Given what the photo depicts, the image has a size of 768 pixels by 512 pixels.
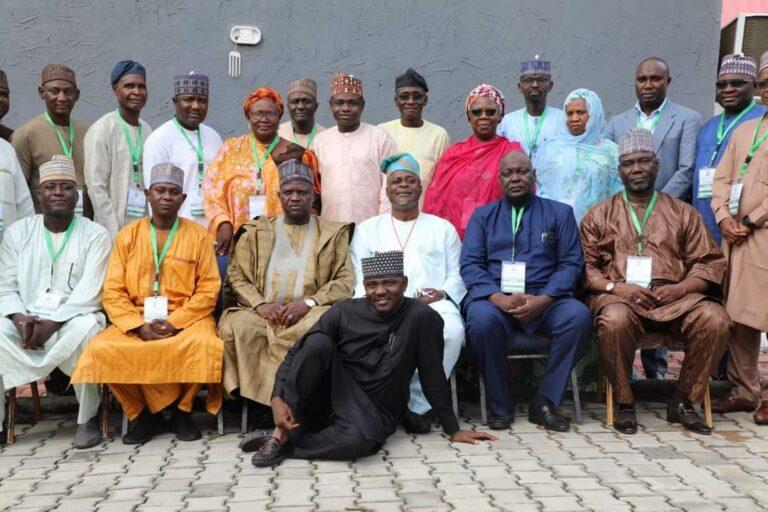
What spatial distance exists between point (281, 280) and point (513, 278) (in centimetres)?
153

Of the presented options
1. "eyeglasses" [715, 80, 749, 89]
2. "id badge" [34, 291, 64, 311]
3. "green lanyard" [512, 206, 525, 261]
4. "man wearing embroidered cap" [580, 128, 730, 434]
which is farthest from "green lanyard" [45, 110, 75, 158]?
"eyeglasses" [715, 80, 749, 89]

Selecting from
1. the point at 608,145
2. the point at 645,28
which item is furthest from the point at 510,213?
the point at 645,28

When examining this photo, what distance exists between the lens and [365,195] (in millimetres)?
7039

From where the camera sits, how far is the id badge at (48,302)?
6.06 m

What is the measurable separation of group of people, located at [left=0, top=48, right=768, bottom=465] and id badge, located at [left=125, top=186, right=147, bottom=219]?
15 mm

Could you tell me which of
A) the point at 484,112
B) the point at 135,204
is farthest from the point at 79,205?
→ the point at 484,112

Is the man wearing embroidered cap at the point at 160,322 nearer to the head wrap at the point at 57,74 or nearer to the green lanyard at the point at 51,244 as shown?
the green lanyard at the point at 51,244

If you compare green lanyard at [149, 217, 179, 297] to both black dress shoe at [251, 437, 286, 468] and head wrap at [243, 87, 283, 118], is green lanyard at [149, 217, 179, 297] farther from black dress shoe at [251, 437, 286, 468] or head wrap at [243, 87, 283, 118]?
black dress shoe at [251, 437, 286, 468]

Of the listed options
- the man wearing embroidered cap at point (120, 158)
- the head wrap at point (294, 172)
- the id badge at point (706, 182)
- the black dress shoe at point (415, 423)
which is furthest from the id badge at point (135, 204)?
the id badge at point (706, 182)

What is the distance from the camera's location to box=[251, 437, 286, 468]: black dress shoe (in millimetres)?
5195

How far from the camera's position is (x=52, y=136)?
684 centimetres

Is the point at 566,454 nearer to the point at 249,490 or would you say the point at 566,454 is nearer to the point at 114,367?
the point at 249,490

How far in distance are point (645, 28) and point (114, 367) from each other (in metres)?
5.73

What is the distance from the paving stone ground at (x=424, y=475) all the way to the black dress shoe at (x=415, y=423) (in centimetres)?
7
